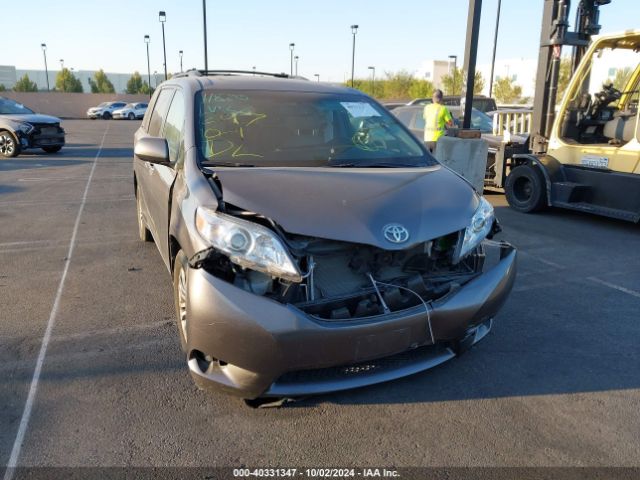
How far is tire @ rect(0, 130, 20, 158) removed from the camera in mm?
15008

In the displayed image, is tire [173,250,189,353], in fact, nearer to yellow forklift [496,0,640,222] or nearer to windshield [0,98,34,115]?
yellow forklift [496,0,640,222]

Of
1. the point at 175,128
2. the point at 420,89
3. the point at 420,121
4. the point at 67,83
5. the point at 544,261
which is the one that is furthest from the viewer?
the point at 67,83

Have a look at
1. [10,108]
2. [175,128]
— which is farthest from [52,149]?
[175,128]

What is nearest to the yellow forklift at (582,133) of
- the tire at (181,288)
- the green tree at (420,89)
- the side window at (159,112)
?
the side window at (159,112)

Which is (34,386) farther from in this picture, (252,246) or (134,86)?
(134,86)

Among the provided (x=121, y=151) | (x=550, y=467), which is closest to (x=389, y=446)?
(x=550, y=467)

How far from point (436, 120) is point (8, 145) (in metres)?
11.9

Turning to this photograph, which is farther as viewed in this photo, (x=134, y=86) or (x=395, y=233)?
(x=134, y=86)

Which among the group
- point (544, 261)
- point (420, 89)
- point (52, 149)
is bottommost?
point (52, 149)

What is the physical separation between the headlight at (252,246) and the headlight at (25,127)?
48.1 ft

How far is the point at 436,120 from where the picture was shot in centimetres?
1030

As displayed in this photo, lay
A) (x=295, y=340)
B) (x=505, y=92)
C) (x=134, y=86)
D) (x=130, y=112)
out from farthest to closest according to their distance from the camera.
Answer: (x=134, y=86) → (x=130, y=112) → (x=505, y=92) → (x=295, y=340)

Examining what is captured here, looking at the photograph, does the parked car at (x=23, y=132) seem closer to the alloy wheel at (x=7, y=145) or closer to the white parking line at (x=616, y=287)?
the alloy wheel at (x=7, y=145)

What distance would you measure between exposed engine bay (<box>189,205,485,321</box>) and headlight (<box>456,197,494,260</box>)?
52 millimetres
